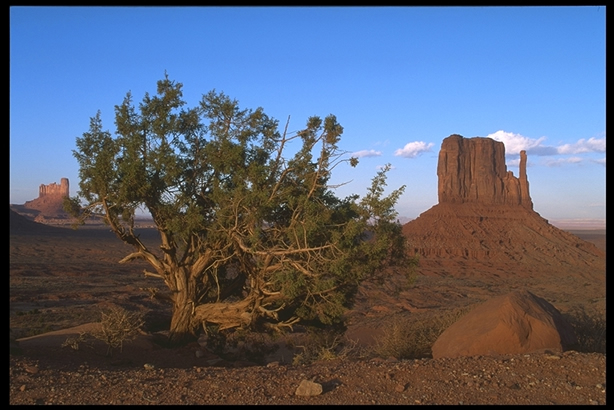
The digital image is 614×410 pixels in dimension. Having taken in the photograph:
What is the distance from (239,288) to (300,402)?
840 cm

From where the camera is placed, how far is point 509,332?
33.0 ft

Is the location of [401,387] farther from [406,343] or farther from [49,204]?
[49,204]

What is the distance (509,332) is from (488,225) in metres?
69.4

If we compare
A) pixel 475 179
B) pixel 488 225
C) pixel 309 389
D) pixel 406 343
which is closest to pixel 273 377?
pixel 309 389

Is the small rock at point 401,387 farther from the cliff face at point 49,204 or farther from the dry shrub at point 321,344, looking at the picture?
the cliff face at point 49,204

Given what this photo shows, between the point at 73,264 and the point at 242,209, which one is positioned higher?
the point at 242,209

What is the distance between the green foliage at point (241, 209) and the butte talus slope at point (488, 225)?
144 feet

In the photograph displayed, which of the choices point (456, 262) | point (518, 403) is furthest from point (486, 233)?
point (518, 403)

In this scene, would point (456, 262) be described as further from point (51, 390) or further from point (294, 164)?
point (51, 390)

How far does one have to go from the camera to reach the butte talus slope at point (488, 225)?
213 ft

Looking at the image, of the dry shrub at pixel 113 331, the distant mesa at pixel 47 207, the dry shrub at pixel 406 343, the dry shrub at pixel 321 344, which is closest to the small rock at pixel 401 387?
the dry shrub at pixel 406 343

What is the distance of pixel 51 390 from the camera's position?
7051 millimetres

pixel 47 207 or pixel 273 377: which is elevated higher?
pixel 47 207

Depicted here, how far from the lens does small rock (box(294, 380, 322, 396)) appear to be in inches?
273
